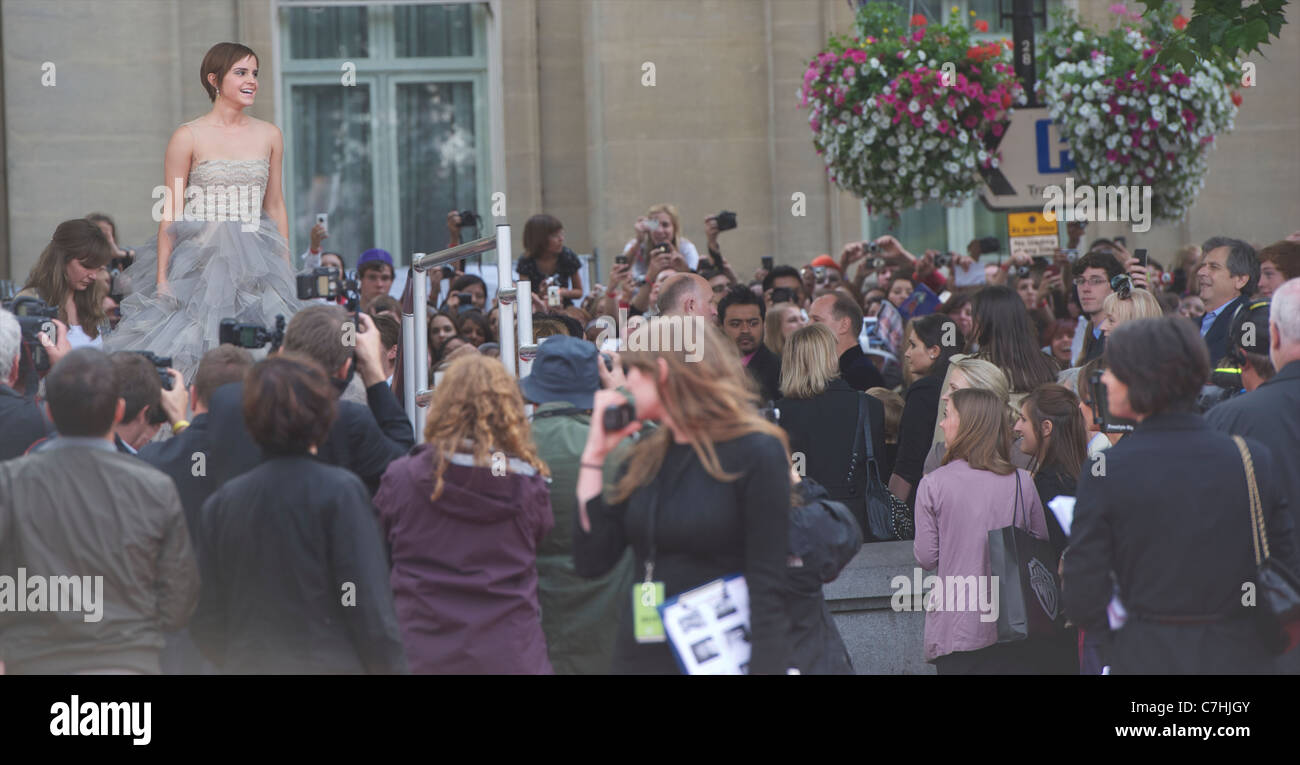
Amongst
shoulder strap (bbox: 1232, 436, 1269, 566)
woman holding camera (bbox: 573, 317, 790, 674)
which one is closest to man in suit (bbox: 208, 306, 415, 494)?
woman holding camera (bbox: 573, 317, 790, 674)

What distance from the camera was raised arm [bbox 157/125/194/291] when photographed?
8305 mm

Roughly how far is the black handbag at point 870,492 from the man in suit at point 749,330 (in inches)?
42.2

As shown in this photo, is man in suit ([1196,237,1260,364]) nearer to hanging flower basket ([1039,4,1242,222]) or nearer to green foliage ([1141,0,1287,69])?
green foliage ([1141,0,1287,69])

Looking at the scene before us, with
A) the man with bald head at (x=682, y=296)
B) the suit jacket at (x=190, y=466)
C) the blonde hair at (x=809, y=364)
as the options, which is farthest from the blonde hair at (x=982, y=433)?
the suit jacket at (x=190, y=466)

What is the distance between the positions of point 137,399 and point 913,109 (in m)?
6.71

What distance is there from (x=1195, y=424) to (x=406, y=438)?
2.78 meters

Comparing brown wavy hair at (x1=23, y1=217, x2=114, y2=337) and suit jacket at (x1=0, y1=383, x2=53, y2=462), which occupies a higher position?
brown wavy hair at (x1=23, y1=217, x2=114, y2=337)

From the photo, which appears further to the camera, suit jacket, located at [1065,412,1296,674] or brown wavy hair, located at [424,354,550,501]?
brown wavy hair, located at [424,354,550,501]

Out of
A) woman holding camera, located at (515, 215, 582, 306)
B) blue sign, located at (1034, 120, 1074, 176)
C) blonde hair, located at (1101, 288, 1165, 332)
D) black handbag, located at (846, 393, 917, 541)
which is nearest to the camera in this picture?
black handbag, located at (846, 393, 917, 541)

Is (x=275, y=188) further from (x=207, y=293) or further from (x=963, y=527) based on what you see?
(x=963, y=527)

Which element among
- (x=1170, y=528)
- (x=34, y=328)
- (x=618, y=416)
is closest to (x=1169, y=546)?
(x=1170, y=528)

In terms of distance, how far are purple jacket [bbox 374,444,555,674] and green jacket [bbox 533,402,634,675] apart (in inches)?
18.8
